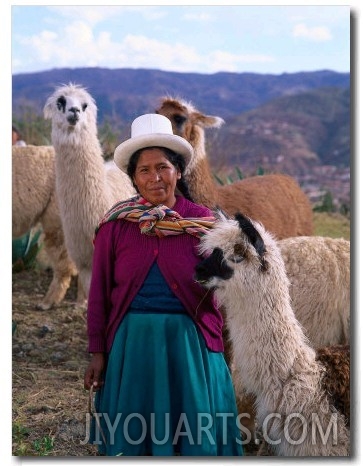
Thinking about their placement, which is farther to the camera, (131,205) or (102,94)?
(102,94)

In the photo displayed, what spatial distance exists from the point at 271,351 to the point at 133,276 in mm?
629

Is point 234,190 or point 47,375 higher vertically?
point 234,190

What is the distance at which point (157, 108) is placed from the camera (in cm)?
473

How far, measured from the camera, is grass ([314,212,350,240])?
23.9 ft

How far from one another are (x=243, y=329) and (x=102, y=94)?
113 inches

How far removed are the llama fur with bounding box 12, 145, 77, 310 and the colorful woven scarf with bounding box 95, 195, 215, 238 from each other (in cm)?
364

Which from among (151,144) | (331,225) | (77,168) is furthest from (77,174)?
(331,225)

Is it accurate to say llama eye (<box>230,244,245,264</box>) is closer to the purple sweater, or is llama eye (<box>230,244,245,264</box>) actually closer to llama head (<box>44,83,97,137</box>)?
the purple sweater

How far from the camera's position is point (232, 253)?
2.61m

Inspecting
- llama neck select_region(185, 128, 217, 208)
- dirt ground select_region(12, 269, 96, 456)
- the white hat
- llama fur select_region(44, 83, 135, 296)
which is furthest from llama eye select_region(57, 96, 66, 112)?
the white hat

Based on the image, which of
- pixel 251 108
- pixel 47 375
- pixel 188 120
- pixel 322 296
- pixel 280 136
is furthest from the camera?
pixel 280 136

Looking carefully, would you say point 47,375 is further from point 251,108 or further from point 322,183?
point 322,183
